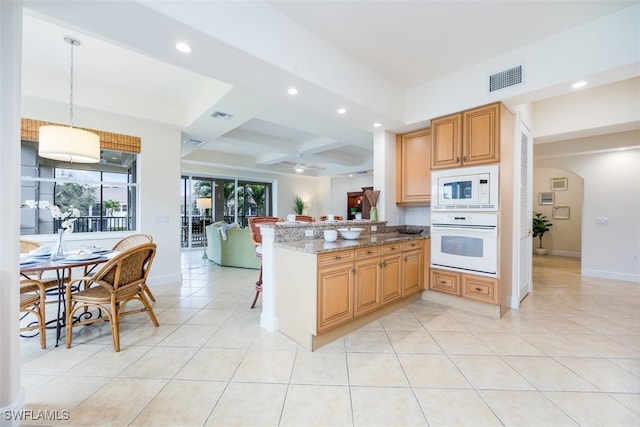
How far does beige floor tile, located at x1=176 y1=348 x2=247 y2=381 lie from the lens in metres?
1.94

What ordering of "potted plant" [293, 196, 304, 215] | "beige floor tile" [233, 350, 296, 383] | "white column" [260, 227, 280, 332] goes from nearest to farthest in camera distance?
"beige floor tile" [233, 350, 296, 383]
"white column" [260, 227, 280, 332]
"potted plant" [293, 196, 304, 215]

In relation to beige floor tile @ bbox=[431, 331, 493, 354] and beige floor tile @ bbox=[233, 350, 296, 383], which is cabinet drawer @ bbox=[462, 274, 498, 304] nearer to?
beige floor tile @ bbox=[431, 331, 493, 354]

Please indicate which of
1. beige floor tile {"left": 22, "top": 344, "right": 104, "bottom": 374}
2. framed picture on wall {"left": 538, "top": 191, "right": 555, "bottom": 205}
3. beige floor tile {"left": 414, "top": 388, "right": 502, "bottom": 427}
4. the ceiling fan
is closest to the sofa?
the ceiling fan

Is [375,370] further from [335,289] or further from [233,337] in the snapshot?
[233,337]

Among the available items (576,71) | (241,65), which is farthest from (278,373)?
(576,71)

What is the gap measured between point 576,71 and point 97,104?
223 inches

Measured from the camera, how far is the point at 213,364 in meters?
2.09

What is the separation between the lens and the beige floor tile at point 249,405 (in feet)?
5.01

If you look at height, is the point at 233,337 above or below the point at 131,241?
below

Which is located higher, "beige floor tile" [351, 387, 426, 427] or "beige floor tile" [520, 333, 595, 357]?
"beige floor tile" [520, 333, 595, 357]

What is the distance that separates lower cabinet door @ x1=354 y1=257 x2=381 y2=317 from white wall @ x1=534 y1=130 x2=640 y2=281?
505 centimetres

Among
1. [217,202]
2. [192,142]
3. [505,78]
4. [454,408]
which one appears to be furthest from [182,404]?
[217,202]

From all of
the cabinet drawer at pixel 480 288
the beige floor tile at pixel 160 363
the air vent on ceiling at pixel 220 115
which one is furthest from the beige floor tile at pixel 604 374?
the air vent on ceiling at pixel 220 115

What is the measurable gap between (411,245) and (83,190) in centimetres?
482
